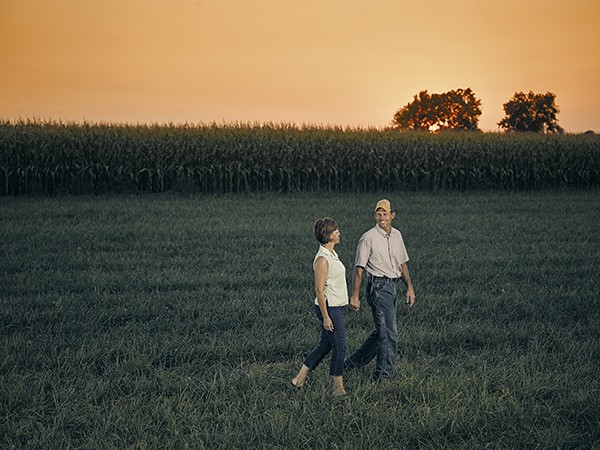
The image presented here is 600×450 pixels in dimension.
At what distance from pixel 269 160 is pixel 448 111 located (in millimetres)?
65432

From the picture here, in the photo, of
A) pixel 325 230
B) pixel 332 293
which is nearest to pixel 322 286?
pixel 332 293

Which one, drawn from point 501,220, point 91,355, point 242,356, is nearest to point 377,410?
point 242,356

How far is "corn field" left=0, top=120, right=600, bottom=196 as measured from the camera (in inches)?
856

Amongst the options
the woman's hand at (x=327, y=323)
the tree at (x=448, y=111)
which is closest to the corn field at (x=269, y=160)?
the woman's hand at (x=327, y=323)

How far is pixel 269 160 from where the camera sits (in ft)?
Result: 76.5

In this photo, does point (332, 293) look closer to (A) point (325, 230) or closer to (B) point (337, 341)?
(B) point (337, 341)

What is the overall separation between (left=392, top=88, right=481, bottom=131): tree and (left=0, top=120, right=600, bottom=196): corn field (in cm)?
5509

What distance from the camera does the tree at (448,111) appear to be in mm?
82250

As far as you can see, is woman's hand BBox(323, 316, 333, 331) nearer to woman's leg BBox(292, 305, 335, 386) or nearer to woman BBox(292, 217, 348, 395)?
woman BBox(292, 217, 348, 395)

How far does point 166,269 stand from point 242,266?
1.20 m

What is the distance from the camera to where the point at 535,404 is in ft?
15.8

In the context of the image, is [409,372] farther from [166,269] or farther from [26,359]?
[166,269]

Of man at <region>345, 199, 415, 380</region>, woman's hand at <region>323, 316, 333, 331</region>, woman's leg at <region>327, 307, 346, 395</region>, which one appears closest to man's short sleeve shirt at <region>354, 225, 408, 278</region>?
man at <region>345, 199, 415, 380</region>

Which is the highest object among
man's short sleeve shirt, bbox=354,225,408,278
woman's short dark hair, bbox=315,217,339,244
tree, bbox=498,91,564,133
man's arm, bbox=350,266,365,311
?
tree, bbox=498,91,564,133
